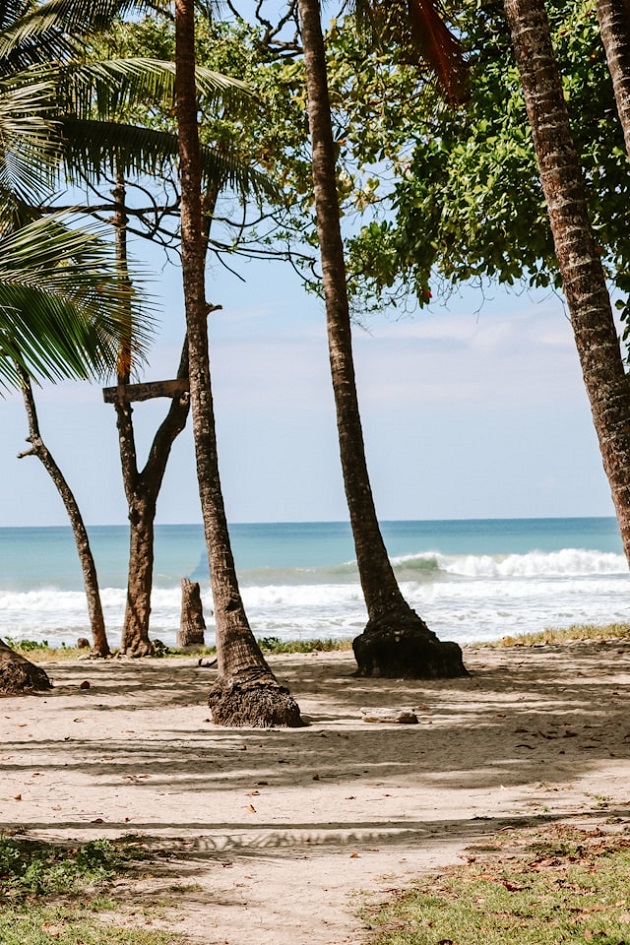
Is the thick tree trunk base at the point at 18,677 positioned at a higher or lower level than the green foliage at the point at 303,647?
higher

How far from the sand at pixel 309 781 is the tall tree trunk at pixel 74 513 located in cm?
376

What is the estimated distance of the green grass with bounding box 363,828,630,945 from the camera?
406 cm

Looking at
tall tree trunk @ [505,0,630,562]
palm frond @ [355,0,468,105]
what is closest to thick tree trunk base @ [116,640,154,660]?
palm frond @ [355,0,468,105]

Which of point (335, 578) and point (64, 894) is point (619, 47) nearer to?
point (64, 894)

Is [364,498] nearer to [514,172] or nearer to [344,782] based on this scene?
[514,172]

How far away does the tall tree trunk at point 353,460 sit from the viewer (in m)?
11.9

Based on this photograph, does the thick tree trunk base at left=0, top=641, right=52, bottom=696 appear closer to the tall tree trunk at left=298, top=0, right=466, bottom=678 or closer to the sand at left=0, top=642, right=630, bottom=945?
the sand at left=0, top=642, right=630, bottom=945

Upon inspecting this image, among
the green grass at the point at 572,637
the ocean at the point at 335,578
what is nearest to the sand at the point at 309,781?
the green grass at the point at 572,637

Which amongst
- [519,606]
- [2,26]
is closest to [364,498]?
[2,26]

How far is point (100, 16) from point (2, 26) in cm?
118

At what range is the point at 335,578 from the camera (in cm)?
5150

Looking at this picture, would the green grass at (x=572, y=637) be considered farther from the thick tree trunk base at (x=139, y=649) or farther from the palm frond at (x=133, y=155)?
the palm frond at (x=133, y=155)

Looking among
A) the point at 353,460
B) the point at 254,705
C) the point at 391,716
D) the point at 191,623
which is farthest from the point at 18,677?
the point at 191,623

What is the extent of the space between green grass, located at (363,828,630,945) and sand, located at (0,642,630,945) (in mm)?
215
